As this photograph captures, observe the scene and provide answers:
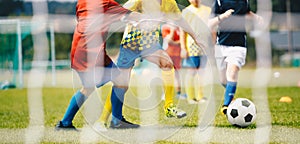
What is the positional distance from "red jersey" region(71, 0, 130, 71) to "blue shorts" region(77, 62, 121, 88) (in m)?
0.05

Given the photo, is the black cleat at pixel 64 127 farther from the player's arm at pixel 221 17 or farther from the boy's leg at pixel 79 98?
the player's arm at pixel 221 17

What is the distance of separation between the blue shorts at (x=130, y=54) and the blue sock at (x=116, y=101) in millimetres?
173

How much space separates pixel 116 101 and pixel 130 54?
0.34 metres

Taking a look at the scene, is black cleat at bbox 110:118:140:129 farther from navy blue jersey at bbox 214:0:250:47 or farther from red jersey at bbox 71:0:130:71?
navy blue jersey at bbox 214:0:250:47

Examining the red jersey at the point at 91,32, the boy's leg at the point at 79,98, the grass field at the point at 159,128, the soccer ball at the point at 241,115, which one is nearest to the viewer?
the grass field at the point at 159,128

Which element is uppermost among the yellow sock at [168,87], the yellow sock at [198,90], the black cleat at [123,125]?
the yellow sock at [168,87]

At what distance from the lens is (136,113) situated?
5473 mm

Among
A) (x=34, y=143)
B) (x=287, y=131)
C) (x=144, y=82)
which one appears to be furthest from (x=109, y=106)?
(x=144, y=82)

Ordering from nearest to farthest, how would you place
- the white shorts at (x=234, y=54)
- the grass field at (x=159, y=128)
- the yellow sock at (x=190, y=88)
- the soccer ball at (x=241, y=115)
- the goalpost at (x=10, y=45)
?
the grass field at (x=159, y=128)
the soccer ball at (x=241, y=115)
the white shorts at (x=234, y=54)
the yellow sock at (x=190, y=88)
the goalpost at (x=10, y=45)

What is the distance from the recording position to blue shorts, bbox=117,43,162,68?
4.36 metres

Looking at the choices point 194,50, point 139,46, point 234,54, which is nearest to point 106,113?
point 139,46

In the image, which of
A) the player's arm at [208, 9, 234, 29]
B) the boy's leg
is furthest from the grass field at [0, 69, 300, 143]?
the player's arm at [208, 9, 234, 29]

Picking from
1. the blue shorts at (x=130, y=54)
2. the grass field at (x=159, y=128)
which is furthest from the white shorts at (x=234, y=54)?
the blue shorts at (x=130, y=54)

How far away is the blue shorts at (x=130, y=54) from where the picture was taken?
4355 mm
